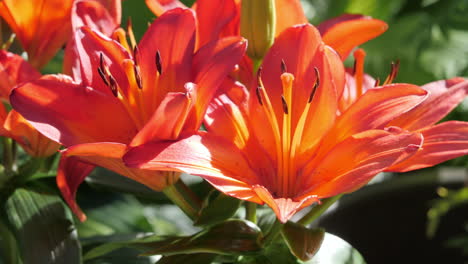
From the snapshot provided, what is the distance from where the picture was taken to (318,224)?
2.16 feet

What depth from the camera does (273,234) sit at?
0.42m

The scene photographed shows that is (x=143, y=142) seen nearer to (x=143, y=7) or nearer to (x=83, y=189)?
(x=83, y=189)

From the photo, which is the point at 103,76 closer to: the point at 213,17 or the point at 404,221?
the point at 213,17

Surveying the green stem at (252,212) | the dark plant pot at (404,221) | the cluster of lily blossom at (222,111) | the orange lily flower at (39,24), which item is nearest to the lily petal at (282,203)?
the cluster of lily blossom at (222,111)

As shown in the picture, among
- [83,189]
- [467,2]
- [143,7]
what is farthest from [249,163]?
[467,2]

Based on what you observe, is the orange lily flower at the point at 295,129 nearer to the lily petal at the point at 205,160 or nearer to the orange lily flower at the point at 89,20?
the lily petal at the point at 205,160

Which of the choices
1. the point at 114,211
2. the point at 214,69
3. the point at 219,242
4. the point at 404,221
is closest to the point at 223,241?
the point at 219,242

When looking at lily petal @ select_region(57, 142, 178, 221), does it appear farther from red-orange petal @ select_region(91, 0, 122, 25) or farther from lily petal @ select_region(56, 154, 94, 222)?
red-orange petal @ select_region(91, 0, 122, 25)

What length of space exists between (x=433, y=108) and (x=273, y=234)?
131mm

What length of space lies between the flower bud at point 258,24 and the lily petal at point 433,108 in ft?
0.32

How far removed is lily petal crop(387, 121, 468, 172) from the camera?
38 centimetres

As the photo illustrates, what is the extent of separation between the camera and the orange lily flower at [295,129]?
370 millimetres

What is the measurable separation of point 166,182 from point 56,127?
7cm

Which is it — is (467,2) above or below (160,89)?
below
